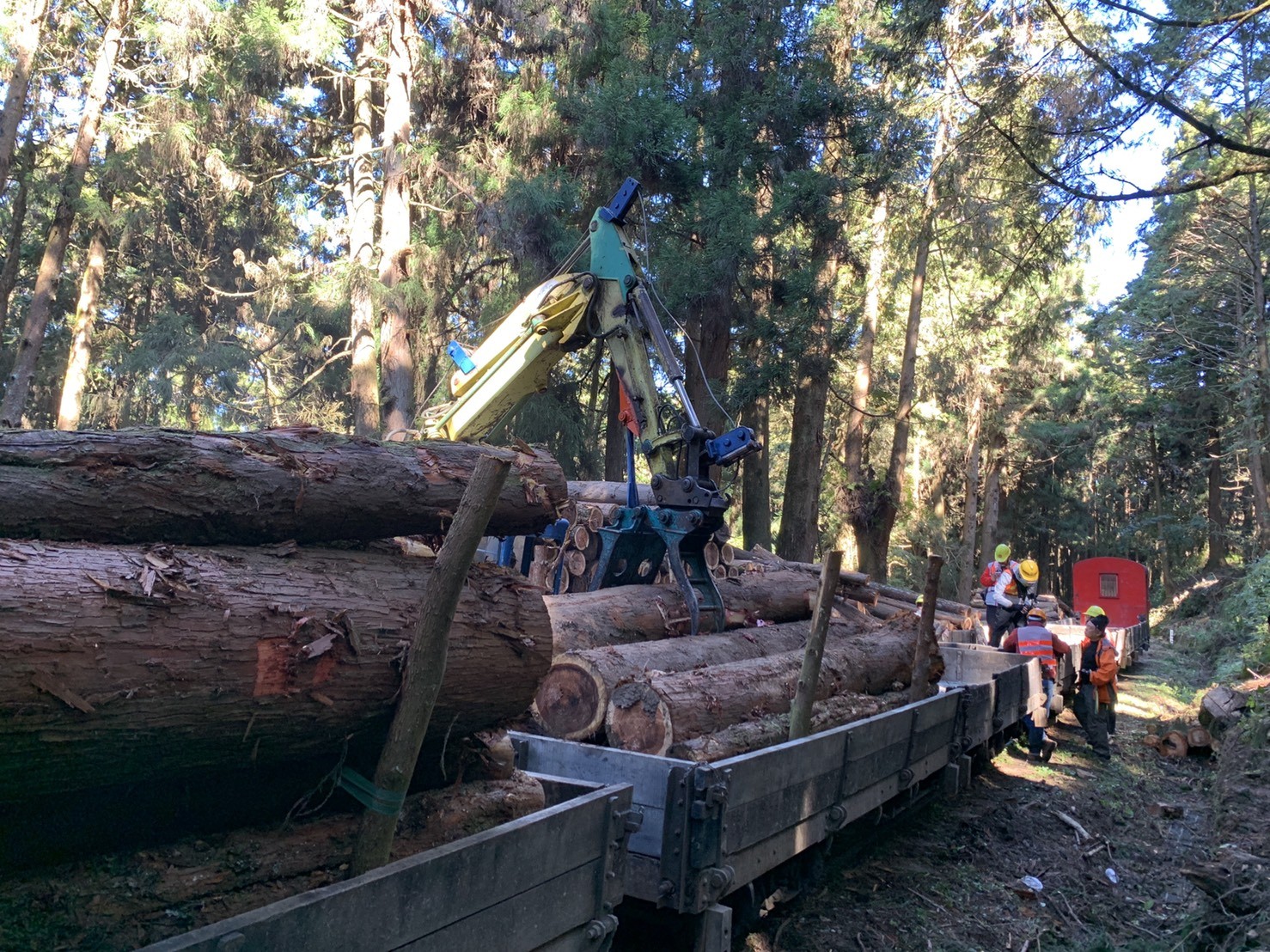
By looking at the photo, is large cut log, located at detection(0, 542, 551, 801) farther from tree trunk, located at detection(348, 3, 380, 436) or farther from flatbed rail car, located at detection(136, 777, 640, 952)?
tree trunk, located at detection(348, 3, 380, 436)

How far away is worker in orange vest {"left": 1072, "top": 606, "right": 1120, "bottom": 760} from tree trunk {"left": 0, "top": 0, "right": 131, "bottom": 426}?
17657 mm

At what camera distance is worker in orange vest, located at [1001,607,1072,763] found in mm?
10711

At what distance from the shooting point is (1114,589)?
2658 centimetres

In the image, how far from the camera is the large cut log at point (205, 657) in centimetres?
259

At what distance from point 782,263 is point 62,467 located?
1678 centimetres

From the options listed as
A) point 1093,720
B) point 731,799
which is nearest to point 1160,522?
point 1093,720

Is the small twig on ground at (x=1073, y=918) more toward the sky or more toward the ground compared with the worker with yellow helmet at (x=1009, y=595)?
more toward the ground

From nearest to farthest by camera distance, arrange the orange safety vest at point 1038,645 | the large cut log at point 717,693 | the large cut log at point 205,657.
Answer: the large cut log at point 205,657, the large cut log at point 717,693, the orange safety vest at point 1038,645

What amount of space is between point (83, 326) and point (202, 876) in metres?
22.3

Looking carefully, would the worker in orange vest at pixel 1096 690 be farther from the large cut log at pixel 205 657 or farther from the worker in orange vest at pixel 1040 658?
the large cut log at pixel 205 657

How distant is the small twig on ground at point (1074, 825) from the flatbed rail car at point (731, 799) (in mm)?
2169

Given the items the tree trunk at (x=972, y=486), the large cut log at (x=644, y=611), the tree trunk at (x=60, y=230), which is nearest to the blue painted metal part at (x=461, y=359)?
the large cut log at (x=644, y=611)

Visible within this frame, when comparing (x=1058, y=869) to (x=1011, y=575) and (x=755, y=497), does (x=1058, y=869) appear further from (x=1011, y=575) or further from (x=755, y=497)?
(x=755, y=497)

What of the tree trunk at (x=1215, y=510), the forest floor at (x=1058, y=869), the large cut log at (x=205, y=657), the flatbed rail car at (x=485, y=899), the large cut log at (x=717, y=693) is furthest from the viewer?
the tree trunk at (x=1215, y=510)
